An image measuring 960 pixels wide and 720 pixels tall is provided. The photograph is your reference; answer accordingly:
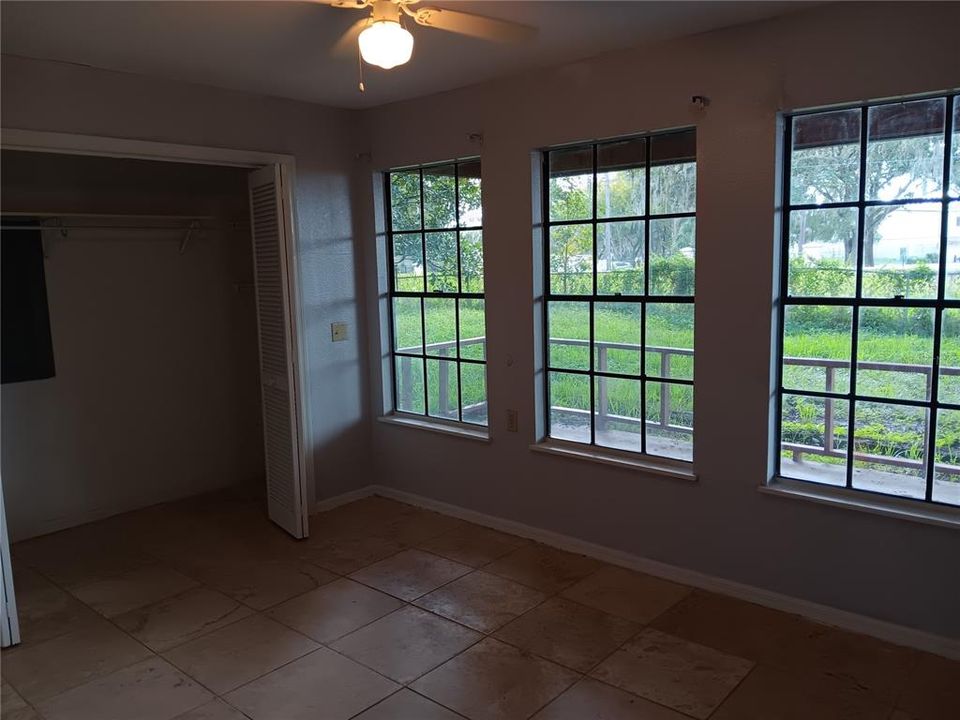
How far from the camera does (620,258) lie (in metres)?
3.67

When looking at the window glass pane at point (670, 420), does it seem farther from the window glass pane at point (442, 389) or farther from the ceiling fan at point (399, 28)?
the ceiling fan at point (399, 28)

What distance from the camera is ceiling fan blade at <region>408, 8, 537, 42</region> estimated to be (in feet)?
7.81

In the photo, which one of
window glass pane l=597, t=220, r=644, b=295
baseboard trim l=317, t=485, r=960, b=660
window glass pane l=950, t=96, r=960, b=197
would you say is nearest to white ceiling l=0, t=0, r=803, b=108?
window glass pane l=950, t=96, r=960, b=197

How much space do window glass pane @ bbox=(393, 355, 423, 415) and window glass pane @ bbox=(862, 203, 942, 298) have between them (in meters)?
2.71

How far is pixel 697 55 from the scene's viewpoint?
3.23 metres

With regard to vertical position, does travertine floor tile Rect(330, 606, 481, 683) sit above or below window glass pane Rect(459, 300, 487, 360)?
below

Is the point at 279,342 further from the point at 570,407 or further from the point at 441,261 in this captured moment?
the point at 570,407

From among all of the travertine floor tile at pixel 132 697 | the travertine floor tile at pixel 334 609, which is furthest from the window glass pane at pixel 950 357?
the travertine floor tile at pixel 132 697

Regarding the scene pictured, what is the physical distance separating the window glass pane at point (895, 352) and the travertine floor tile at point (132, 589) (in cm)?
334

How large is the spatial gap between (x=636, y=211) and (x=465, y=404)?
1640 mm

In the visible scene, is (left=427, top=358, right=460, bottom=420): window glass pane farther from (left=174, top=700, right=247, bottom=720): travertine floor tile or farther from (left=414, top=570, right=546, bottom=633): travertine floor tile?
(left=174, top=700, right=247, bottom=720): travertine floor tile

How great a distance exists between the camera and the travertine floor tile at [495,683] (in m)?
Result: 2.60

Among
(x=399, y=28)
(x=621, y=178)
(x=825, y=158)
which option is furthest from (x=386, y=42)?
(x=825, y=158)

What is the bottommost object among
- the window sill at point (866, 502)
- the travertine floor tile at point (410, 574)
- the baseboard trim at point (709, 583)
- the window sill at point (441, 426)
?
the travertine floor tile at point (410, 574)
